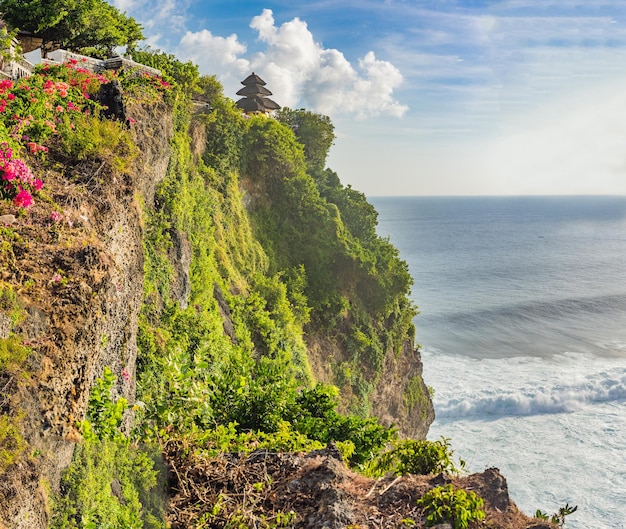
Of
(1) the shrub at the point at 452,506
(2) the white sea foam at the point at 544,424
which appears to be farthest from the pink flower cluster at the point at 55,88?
(2) the white sea foam at the point at 544,424

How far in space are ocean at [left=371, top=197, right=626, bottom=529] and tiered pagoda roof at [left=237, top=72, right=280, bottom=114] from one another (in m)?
25.0

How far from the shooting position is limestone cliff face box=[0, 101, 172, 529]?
489 centimetres

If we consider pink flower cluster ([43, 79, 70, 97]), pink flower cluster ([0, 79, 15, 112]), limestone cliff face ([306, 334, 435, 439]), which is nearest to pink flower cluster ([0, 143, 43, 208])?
Result: pink flower cluster ([0, 79, 15, 112])

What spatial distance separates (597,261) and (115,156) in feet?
341

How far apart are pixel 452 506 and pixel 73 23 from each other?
22000mm

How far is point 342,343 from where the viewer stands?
26938mm

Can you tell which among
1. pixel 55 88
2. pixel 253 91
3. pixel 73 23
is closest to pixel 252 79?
pixel 253 91

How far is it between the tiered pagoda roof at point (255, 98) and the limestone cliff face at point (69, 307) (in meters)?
27.4

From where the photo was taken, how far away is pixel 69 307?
589 centimetres

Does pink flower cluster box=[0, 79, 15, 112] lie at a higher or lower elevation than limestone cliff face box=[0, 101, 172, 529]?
higher

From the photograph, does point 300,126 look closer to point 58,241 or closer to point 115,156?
point 115,156

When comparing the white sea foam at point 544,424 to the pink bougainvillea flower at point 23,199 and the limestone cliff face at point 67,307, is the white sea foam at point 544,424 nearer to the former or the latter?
the limestone cliff face at point 67,307

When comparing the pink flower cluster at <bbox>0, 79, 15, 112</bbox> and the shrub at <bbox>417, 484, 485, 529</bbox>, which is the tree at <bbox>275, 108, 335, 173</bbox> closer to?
the pink flower cluster at <bbox>0, 79, 15, 112</bbox>

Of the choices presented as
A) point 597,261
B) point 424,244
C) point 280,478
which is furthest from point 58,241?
point 424,244
